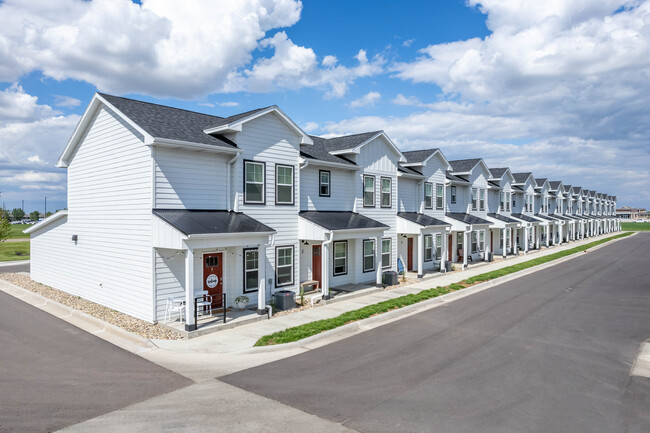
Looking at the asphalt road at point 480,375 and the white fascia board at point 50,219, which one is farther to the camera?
the white fascia board at point 50,219

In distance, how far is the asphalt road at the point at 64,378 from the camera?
290 inches

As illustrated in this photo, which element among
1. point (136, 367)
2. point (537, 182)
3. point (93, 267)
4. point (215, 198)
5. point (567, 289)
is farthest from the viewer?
point (537, 182)

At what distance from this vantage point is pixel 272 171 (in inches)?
675

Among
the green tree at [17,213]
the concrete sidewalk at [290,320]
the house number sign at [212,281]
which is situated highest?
the green tree at [17,213]

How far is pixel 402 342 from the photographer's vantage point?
1193cm

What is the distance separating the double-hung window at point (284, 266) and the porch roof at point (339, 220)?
1.78m

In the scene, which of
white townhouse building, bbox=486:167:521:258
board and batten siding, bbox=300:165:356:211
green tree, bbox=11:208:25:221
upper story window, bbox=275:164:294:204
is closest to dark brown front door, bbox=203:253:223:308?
upper story window, bbox=275:164:294:204

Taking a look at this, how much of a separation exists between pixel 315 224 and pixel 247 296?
4.30m

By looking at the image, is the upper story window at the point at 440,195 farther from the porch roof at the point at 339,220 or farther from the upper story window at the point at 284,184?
the upper story window at the point at 284,184

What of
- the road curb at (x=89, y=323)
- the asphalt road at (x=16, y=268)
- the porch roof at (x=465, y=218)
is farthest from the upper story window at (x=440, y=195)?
the asphalt road at (x=16, y=268)

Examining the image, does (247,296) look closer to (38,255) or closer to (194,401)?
(194,401)

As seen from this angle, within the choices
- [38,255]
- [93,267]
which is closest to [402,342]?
[93,267]

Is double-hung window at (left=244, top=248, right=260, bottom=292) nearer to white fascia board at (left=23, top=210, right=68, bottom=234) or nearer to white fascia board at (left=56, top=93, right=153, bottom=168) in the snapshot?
white fascia board at (left=56, top=93, right=153, bottom=168)

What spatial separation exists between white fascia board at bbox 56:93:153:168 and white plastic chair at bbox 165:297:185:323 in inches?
217
